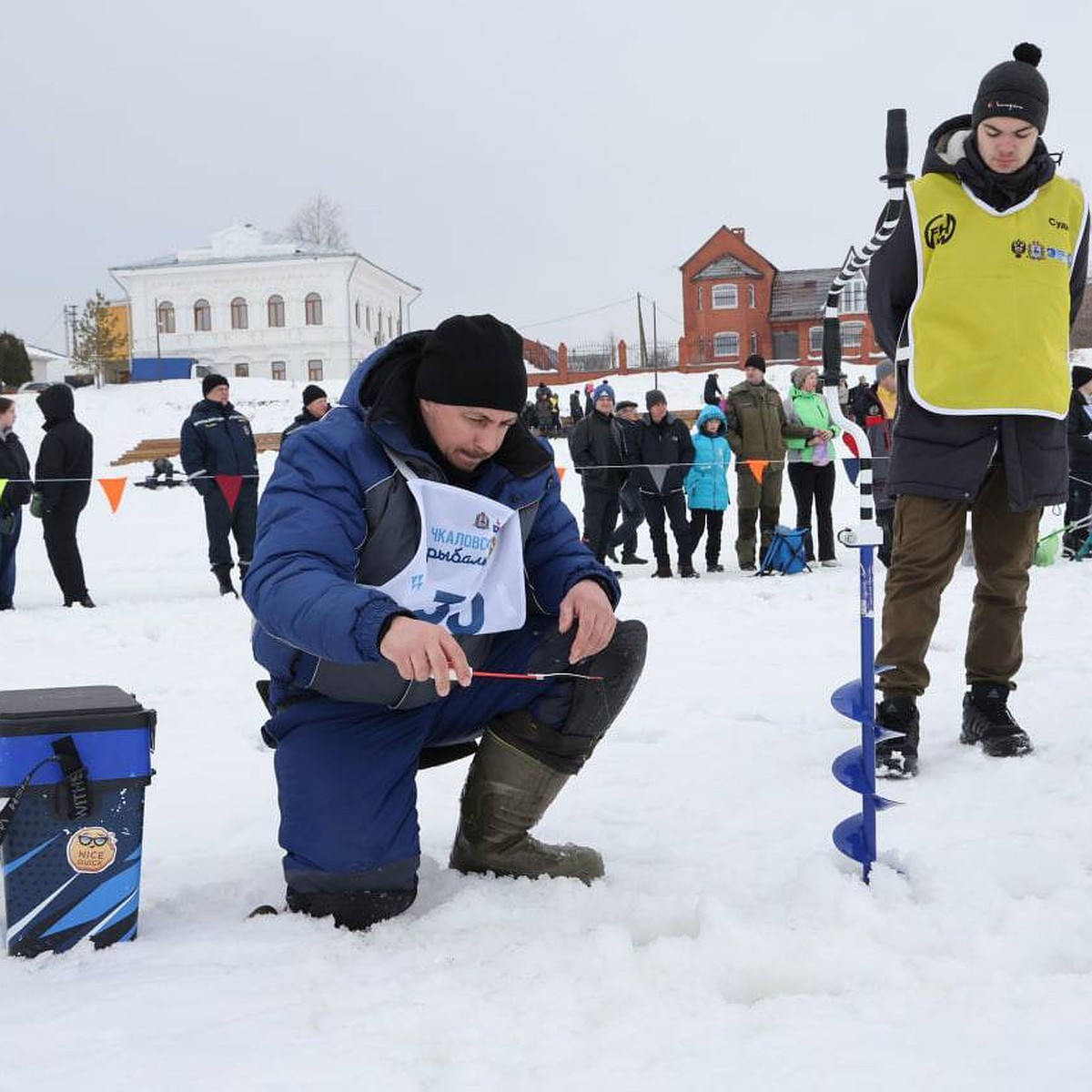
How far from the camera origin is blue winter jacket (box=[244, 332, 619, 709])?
225cm

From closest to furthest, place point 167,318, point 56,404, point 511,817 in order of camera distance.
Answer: point 511,817 → point 56,404 → point 167,318

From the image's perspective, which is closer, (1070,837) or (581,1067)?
(581,1067)

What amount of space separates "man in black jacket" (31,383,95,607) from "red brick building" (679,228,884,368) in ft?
138

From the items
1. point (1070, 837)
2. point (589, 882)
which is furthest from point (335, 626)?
point (1070, 837)

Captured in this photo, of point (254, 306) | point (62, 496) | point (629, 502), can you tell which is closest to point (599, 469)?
point (629, 502)

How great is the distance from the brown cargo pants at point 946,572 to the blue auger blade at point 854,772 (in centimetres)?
98

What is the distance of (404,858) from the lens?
2.54m

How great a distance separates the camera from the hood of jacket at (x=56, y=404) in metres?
8.84

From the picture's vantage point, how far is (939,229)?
3412mm

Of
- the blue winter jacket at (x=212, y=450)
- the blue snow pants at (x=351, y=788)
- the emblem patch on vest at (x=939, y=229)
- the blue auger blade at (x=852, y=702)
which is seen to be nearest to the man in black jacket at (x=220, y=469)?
the blue winter jacket at (x=212, y=450)

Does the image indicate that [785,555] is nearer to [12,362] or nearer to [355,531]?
[355,531]

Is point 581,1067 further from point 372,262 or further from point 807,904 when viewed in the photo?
point 372,262

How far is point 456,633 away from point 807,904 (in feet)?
3.14

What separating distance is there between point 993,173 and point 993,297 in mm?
345
